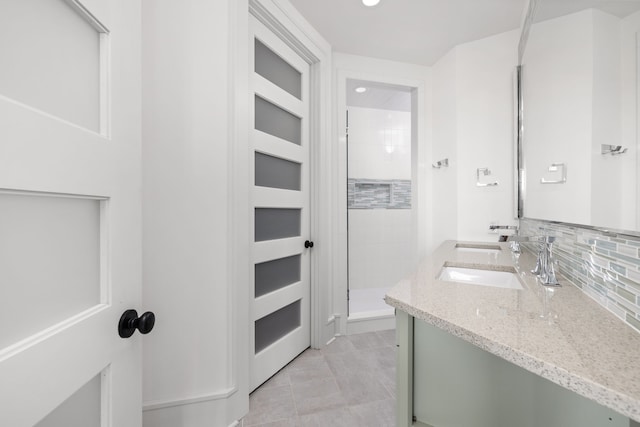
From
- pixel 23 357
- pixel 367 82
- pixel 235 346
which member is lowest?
pixel 235 346

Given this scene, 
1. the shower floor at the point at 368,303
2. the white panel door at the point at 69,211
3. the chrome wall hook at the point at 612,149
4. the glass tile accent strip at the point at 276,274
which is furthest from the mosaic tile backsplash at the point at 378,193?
the white panel door at the point at 69,211

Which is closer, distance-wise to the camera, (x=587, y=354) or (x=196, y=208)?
(x=587, y=354)

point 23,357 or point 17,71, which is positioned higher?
point 17,71

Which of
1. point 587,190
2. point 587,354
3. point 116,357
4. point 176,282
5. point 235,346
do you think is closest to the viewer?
point 587,354

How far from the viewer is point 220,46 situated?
4.10 ft

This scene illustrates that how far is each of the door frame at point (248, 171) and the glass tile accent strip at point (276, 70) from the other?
132 mm

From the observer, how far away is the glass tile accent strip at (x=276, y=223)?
171 cm

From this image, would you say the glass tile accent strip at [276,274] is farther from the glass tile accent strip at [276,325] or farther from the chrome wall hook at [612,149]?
the chrome wall hook at [612,149]

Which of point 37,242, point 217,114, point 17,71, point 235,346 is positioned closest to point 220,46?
point 217,114

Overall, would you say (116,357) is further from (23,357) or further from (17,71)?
(17,71)

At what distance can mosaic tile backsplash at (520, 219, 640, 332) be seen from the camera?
0.62 m

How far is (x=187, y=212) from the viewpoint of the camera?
121cm

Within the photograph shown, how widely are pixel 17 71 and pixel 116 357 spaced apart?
1.92 feet

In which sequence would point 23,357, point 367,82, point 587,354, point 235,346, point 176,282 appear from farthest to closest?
point 367,82 → point 235,346 → point 176,282 → point 587,354 → point 23,357
